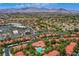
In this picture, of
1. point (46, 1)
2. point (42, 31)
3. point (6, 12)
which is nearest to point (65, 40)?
point (42, 31)

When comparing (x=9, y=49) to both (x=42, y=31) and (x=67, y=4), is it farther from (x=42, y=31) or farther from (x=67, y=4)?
(x=67, y=4)

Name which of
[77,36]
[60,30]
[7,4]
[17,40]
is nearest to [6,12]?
[7,4]

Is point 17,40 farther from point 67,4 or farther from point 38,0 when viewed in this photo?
point 67,4

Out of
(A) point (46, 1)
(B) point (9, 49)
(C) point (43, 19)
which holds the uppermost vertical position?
(A) point (46, 1)

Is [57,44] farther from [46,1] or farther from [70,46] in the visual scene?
[46,1]

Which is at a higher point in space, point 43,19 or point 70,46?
point 43,19

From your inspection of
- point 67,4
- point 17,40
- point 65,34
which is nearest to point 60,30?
point 65,34

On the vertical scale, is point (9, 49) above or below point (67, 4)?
below
